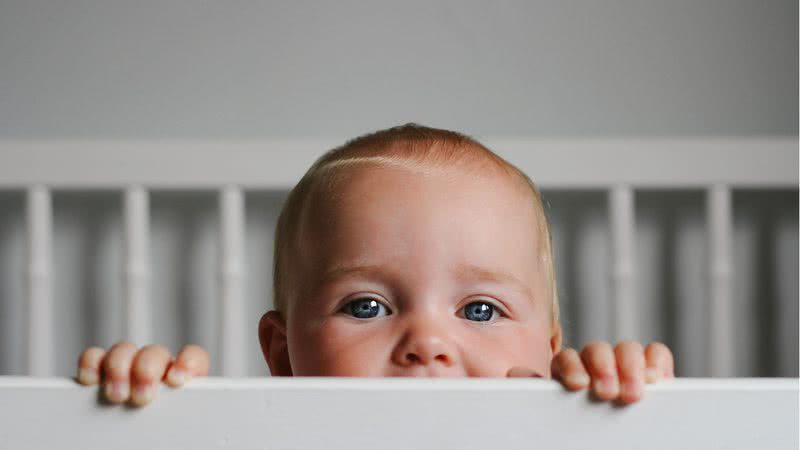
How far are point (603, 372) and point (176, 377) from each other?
199 mm

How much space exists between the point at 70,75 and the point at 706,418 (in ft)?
3.51

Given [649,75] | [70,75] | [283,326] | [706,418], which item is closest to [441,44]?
[649,75]

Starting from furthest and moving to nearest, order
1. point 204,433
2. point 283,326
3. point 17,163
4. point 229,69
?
point 229,69 → point 17,163 → point 283,326 → point 204,433

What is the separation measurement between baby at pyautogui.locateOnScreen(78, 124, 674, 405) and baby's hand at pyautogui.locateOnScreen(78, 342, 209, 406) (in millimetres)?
206

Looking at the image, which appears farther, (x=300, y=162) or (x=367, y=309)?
(x=300, y=162)

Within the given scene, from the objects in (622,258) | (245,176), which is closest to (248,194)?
(245,176)

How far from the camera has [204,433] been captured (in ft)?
1.50

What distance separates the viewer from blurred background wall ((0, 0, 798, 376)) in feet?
4.33

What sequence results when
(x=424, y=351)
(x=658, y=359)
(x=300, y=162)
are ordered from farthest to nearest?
(x=300, y=162), (x=424, y=351), (x=658, y=359)

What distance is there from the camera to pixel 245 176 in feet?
3.92

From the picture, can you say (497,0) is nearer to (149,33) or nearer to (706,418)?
(149,33)

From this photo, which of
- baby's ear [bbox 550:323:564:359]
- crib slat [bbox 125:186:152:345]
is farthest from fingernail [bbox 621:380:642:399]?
crib slat [bbox 125:186:152:345]

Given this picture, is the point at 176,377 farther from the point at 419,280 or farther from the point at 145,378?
the point at 419,280

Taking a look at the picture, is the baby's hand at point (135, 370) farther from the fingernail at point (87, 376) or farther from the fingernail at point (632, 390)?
the fingernail at point (632, 390)
